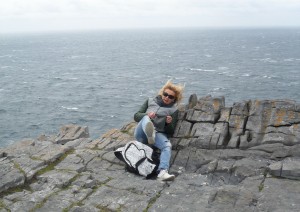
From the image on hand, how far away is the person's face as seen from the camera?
45.6 ft

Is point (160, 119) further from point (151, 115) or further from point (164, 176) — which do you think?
point (164, 176)

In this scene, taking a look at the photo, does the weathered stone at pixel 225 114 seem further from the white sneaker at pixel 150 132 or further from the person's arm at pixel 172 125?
the white sneaker at pixel 150 132

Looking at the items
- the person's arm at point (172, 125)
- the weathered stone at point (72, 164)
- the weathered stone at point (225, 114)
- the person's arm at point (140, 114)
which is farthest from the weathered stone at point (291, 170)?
the weathered stone at point (72, 164)

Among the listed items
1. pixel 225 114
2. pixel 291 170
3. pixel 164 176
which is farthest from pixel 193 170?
pixel 225 114

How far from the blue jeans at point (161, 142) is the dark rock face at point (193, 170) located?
0.72 m

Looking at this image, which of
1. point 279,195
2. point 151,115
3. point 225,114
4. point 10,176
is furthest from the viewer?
point 225,114

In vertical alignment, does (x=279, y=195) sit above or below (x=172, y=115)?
below

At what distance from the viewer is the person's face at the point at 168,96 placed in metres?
13.9

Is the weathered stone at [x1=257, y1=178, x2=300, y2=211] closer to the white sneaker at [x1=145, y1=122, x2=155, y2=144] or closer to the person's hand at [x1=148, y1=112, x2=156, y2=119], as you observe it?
the white sneaker at [x1=145, y1=122, x2=155, y2=144]

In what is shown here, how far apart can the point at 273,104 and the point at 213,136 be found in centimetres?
321

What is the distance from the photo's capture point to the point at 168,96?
14.0 m

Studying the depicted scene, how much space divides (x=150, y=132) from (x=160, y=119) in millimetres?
1057

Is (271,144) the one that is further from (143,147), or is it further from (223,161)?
(143,147)

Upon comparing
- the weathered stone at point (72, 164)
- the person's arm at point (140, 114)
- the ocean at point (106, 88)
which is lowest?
the ocean at point (106, 88)
